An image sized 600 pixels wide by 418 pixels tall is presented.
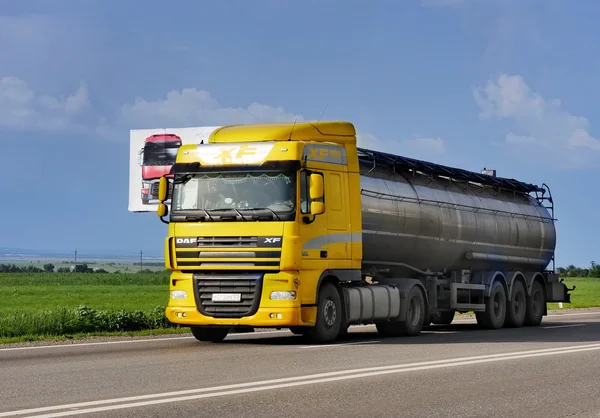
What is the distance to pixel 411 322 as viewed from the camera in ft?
72.8

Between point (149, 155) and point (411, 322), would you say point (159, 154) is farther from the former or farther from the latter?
point (411, 322)

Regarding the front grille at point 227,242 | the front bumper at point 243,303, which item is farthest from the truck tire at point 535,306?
the front grille at point 227,242

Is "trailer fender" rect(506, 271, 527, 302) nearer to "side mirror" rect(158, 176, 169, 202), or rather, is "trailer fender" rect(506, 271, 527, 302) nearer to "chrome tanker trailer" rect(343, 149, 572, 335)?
"chrome tanker trailer" rect(343, 149, 572, 335)

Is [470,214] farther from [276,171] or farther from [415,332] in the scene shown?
[276,171]

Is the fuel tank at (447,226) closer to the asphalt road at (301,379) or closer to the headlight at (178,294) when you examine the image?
the asphalt road at (301,379)

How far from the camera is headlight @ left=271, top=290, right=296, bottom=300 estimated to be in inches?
720

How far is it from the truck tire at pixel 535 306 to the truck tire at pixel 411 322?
6.45 meters

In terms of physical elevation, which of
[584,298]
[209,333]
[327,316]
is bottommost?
[209,333]

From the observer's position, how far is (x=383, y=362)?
15.0 metres

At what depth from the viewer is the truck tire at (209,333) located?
64.9 ft

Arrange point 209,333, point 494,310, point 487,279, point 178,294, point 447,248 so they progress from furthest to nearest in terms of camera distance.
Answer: point 494,310 → point 487,279 → point 447,248 → point 209,333 → point 178,294

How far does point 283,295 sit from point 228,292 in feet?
3.14

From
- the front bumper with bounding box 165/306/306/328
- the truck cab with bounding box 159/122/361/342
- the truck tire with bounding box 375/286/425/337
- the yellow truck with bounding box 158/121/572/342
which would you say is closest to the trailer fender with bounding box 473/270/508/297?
the yellow truck with bounding box 158/121/572/342

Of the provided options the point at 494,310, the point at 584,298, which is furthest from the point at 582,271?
the point at 494,310
